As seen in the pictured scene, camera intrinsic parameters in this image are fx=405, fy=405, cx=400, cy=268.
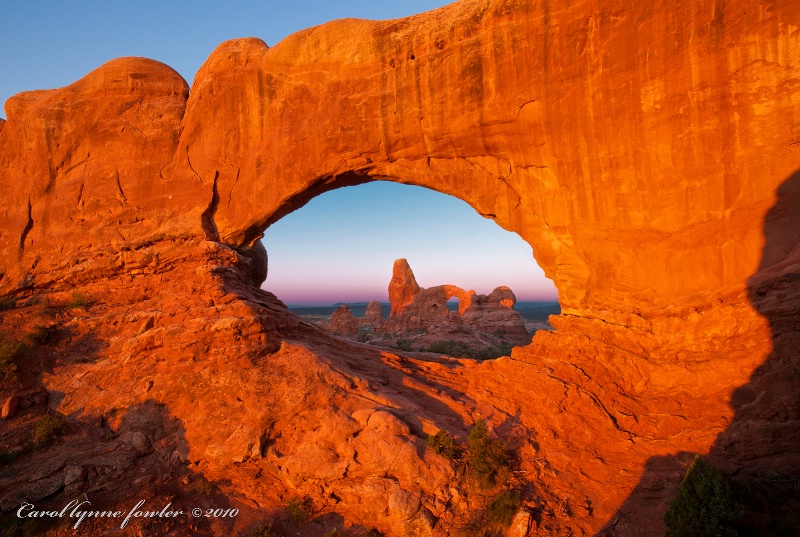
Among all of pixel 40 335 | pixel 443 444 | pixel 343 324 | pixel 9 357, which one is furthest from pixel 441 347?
pixel 9 357

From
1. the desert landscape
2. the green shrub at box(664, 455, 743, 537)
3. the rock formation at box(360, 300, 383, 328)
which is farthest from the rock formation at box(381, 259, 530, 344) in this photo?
the green shrub at box(664, 455, 743, 537)

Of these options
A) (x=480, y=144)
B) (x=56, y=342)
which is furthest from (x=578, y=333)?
(x=56, y=342)

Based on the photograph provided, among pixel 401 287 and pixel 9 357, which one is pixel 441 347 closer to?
pixel 9 357

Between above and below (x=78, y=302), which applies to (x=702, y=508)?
below

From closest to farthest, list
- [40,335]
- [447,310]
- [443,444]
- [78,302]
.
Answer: [443,444], [40,335], [78,302], [447,310]

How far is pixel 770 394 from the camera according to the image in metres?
8.48

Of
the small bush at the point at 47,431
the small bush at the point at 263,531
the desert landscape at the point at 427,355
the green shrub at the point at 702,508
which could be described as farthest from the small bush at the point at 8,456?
the green shrub at the point at 702,508

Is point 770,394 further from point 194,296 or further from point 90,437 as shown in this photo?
point 90,437

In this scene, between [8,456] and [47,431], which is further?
[47,431]

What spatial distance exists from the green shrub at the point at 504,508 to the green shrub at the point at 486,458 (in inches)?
15.4

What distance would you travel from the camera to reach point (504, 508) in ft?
26.5

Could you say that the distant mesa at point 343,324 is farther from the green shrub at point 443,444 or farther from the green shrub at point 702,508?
the green shrub at point 702,508

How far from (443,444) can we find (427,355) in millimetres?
5818

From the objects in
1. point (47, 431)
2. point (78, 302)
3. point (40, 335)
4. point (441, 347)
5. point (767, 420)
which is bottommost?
point (441, 347)
